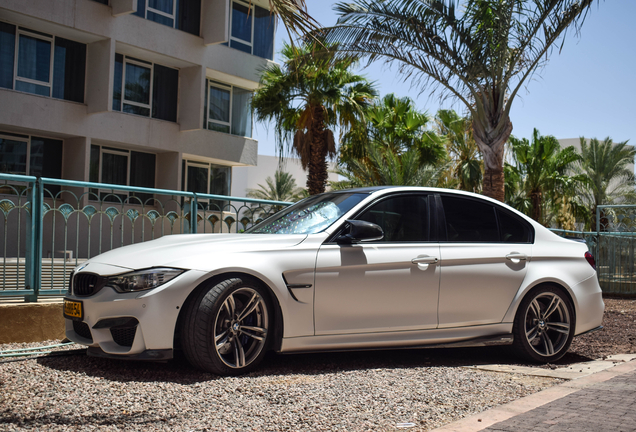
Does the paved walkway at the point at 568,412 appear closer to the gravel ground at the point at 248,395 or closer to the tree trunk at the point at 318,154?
the gravel ground at the point at 248,395

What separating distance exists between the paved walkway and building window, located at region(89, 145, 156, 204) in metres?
16.9

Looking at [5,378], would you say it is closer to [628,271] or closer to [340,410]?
[340,410]

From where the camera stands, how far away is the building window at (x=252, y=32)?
73.6 feet

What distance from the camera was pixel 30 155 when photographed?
57.5 feet

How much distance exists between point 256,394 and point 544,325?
10.5 feet

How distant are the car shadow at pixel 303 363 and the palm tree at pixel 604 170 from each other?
34.5 metres

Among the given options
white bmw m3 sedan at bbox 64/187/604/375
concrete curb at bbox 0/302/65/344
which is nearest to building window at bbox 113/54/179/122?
concrete curb at bbox 0/302/65/344

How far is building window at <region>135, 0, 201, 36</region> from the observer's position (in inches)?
762

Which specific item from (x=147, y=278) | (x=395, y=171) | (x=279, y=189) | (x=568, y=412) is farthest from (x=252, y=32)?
(x=279, y=189)

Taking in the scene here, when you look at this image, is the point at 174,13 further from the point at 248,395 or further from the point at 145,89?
the point at 248,395

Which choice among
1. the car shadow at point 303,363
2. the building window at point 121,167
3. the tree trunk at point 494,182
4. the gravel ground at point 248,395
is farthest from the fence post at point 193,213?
the building window at point 121,167

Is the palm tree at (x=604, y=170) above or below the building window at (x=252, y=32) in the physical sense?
below

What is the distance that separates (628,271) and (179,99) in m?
14.9

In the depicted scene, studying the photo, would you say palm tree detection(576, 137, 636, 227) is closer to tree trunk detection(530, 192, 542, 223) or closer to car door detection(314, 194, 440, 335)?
tree trunk detection(530, 192, 542, 223)
